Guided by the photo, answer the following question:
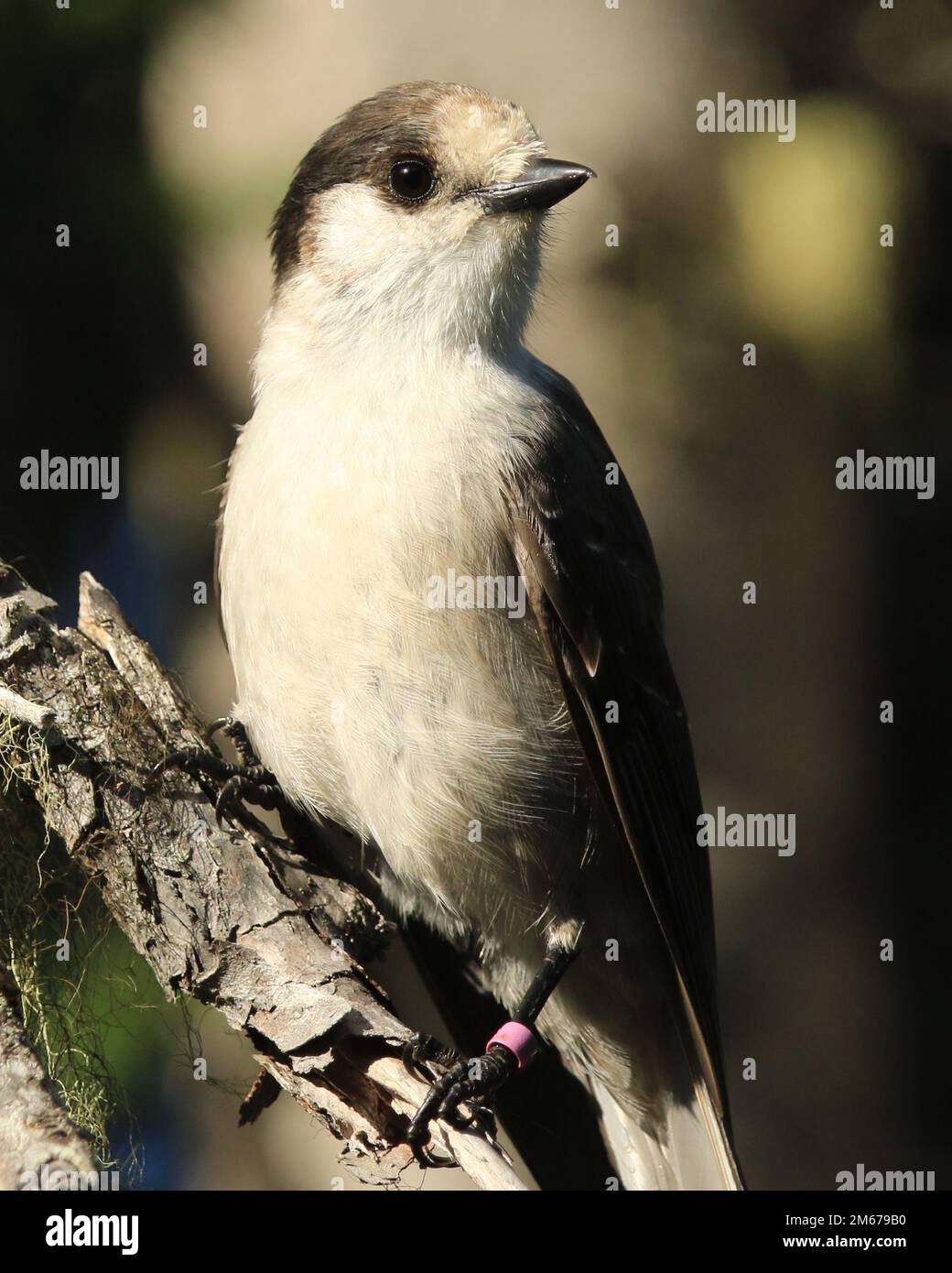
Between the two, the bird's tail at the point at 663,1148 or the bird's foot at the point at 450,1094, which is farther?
the bird's tail at the point at 663,1148

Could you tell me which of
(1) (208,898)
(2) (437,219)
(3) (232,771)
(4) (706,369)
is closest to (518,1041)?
(1) (208,898)

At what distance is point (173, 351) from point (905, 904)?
3533 millimetres

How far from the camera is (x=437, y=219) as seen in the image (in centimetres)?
332

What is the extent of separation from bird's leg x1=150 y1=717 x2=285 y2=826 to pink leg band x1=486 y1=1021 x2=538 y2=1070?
86cm

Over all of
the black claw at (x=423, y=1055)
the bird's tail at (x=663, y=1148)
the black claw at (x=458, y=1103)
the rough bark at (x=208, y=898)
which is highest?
the rough bark at (x=208, y=898)

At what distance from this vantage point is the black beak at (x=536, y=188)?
3.26 meters

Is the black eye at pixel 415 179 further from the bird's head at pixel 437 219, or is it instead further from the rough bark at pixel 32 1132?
the rough bark at pixel 32 1132

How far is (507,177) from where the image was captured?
3.33 m

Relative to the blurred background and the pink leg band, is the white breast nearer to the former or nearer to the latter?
the pink leg band

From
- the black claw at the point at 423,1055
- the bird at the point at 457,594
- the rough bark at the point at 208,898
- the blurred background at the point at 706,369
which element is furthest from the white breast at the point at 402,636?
the blurred background at the point at 706,369

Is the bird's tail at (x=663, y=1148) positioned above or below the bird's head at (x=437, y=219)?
below

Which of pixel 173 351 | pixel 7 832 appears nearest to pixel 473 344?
pixel 7 832

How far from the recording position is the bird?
319 cm
